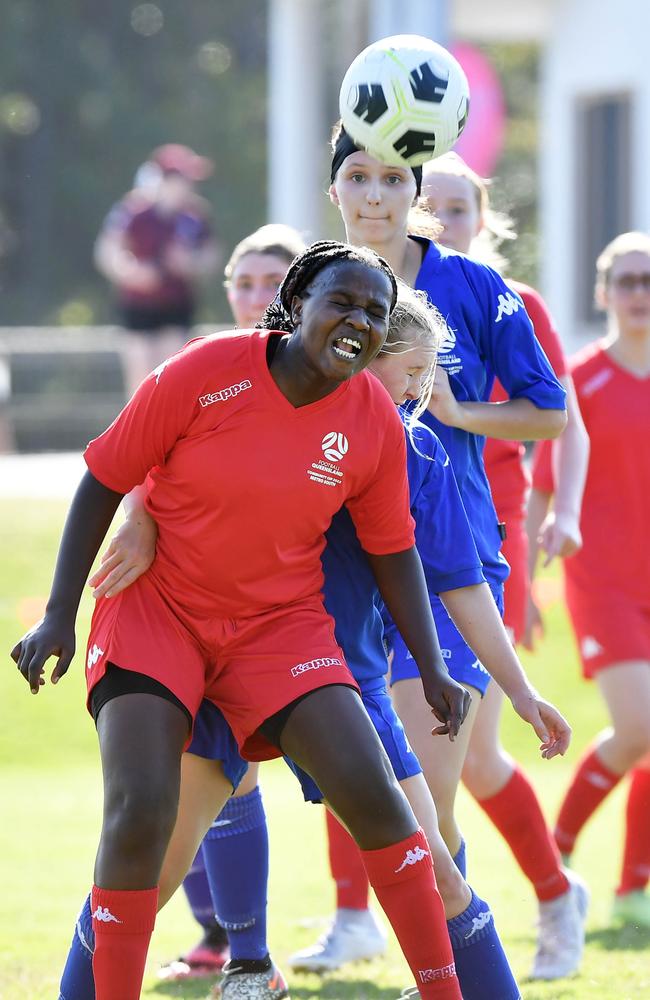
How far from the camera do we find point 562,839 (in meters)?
6.47

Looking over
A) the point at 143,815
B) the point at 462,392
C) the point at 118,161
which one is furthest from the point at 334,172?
the point at 118,161

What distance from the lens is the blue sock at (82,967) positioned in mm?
3777

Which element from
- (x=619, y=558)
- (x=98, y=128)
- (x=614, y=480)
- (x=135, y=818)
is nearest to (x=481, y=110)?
(x=614, y=480)

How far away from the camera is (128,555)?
384 cm

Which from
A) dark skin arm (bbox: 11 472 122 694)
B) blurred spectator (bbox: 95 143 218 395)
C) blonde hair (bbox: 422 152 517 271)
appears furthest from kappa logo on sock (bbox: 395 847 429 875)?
blurred spectator (bbox: 95 143 218 395)

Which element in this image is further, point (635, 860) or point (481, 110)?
point (481, 110)

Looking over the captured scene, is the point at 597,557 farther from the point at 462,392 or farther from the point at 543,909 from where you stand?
the point at 462,392

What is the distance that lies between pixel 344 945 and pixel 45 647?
208 centimetres

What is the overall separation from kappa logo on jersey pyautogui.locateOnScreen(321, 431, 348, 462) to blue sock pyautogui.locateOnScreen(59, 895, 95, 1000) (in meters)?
1.08

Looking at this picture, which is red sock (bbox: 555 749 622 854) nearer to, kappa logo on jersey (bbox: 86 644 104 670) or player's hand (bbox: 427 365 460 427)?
player's hand (bbox: 427 365 460 427)

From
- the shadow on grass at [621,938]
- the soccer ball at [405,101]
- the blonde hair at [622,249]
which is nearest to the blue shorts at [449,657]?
the soccer ball at [405,101]

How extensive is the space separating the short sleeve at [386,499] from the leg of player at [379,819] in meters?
0.37

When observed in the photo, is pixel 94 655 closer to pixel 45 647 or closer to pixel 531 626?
pixel 45 647

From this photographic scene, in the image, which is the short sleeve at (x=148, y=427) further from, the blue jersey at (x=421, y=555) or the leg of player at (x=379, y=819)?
the leg of player at (x=379, y=819)
